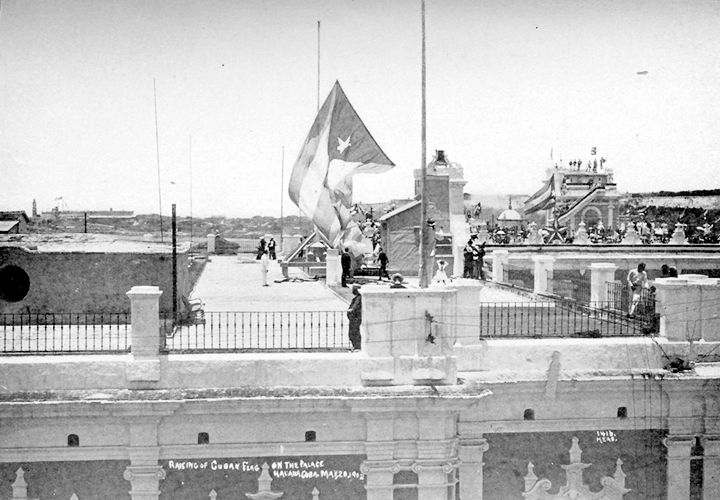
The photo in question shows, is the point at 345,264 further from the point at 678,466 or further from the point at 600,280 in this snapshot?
the point at 678,466

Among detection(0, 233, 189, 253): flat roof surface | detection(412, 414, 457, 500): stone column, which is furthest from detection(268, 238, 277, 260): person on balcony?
detection(412, 414, 457, 500): stone column

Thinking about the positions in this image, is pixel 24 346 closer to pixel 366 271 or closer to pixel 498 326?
pixel 498 326

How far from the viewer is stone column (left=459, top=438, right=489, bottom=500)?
11383 millimetres

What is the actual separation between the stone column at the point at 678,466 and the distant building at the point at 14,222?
13.5m

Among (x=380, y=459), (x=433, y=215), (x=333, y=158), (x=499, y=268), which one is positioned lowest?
(x=380, y=459)

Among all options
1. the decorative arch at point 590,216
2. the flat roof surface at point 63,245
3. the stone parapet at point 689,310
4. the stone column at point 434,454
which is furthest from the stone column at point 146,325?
the decorative arch at point 590,216

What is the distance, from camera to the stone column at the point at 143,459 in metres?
10.5

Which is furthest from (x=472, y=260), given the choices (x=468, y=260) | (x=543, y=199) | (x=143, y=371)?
(x=543, y=199)

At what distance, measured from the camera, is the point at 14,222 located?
16438 millimetres

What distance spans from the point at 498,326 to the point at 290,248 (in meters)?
24.2

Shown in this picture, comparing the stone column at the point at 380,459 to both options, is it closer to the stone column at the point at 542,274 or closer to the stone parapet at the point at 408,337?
the stone parapet at the point at 408,337

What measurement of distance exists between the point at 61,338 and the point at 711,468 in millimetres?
10722

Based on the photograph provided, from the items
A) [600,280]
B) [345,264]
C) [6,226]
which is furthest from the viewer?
[345,264]

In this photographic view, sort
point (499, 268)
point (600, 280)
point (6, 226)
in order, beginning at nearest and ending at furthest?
1. point (600, 280)
2. point (6, 226)
3. point (499, 268)
